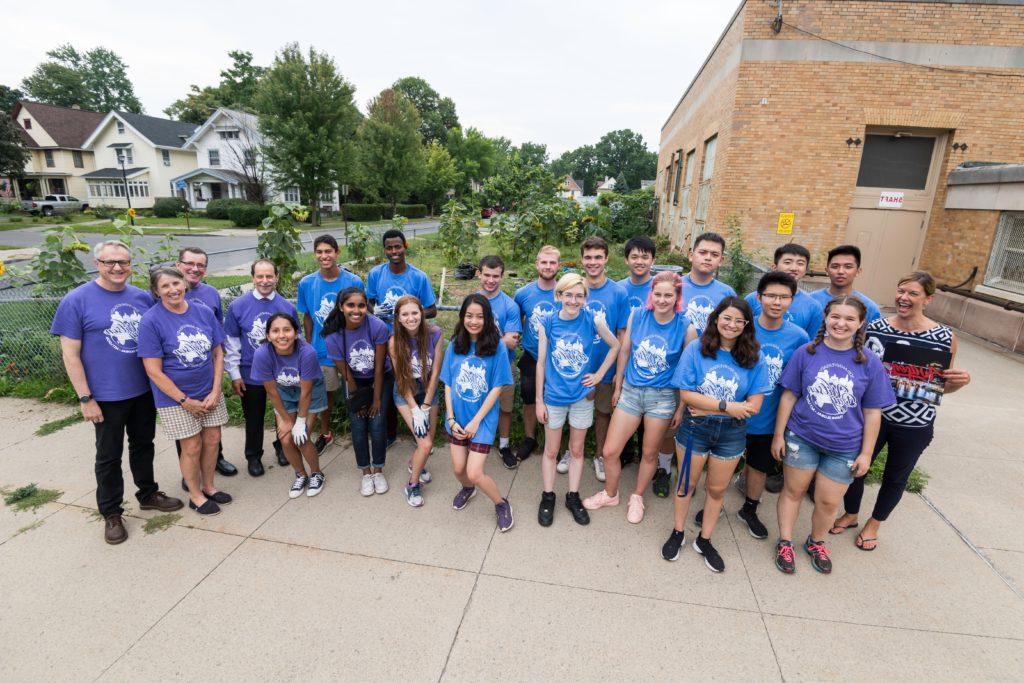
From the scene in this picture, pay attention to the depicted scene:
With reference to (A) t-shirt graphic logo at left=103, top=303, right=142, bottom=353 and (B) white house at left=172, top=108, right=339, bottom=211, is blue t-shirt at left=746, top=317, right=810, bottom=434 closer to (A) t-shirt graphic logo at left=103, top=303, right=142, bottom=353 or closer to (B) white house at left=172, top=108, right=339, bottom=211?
(A) t-shirt graphic logo at left=103, top=303, right=142, bottom=353

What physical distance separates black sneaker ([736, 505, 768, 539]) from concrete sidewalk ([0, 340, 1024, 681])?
2.4 inches

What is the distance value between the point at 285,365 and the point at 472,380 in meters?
1.48

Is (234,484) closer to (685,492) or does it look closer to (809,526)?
(685,492)

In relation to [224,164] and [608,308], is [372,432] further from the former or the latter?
[224,164]

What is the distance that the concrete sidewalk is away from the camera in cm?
243

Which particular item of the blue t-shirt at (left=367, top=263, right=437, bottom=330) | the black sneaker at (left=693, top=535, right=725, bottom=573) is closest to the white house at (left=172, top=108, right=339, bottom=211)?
the blue t-shirt at (left=367, top=263, right=437, bottom=330)

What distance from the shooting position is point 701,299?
362cm

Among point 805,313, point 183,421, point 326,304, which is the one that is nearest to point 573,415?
point 805,313

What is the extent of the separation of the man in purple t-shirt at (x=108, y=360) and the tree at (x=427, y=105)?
72.0 m

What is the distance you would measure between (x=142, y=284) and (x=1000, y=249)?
568 inches

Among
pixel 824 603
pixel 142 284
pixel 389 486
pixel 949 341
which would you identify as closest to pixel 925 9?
pixel 949 341

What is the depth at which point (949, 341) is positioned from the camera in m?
2.89

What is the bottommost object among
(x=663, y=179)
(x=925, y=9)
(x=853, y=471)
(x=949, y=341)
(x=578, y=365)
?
(x=853, y=471)

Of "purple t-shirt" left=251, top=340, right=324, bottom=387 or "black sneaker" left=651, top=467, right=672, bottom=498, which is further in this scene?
"black sneaker" left=651, top=467, right=672, bottom=498
